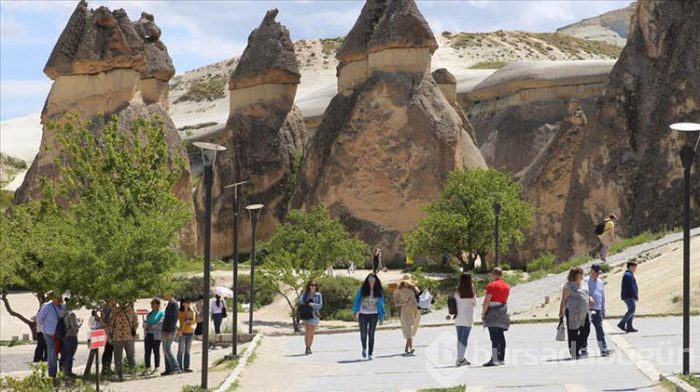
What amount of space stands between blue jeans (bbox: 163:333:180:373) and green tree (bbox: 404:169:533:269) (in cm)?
1856

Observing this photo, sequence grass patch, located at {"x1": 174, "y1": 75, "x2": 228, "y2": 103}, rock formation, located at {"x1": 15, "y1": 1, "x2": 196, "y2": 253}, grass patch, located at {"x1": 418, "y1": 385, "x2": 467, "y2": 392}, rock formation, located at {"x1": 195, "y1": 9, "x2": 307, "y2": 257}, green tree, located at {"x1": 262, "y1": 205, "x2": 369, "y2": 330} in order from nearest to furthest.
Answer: grass patch, located at {"x1": 418, "y1": 385, "x2": 467, "y2": 392} < green tree, located at {"x1": 262, "y1": 205, "x2": 369, "y2": 330} < rock formation, located at {"x1": 15, "y1": 1, "x2": 196, "y2": 253} < rock formation, located at {"x1": 195, "y1": 9, "x2": 307, "y2": 257} < grass patch, located at {"x1": 174, "y1": 75, "x2": 228, "y2": 103}

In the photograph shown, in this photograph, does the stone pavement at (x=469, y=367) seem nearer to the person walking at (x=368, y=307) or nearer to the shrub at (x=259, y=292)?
the person walking at (x=368, y=307)

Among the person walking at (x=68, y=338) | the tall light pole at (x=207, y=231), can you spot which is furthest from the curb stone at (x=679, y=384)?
the person walking at (x=68, y=338)

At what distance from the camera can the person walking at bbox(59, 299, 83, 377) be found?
1875 centimetres

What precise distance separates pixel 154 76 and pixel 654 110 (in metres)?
23.2

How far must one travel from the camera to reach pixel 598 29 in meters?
173

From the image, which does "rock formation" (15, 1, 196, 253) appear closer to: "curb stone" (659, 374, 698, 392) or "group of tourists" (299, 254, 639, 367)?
"group of tourists" (299, 254, 639, 367)

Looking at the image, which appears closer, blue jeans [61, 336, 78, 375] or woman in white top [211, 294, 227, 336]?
blue jeans [61, 336, 78, 375]

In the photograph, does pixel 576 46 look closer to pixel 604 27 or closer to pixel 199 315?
pixel 604 27

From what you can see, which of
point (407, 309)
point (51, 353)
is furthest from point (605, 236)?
point (51, 353)

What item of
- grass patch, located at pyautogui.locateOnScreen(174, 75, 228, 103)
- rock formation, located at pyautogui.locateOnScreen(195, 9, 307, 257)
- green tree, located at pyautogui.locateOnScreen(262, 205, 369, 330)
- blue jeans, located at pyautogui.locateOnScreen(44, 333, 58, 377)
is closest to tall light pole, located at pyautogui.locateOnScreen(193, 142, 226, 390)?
blue jeans, located at pyautogui.locateOnScreen(44, 333, 58, 377)

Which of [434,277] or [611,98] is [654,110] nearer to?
[611,98]

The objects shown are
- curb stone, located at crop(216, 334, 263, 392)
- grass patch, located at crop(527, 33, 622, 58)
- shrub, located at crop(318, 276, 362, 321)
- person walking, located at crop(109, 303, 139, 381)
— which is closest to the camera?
curb stone, located at crop(216, 334, 263, 392)

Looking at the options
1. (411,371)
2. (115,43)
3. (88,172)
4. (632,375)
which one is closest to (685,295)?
(632,375)
